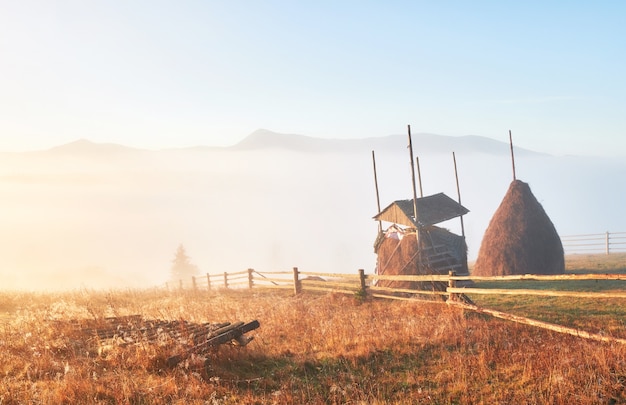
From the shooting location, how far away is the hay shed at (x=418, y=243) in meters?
18.7

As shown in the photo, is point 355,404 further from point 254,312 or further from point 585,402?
point 254,312

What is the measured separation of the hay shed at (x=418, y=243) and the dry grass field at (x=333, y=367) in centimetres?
857

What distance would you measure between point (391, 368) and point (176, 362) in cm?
370

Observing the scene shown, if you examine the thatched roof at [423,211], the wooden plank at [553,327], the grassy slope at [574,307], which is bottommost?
the grassy slope at [574,307]

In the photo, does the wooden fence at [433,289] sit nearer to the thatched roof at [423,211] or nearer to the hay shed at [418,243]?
the hay shed at [418,243]

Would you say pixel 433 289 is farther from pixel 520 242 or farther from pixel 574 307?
pixel 520 242

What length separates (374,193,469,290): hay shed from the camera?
1872 centimetres

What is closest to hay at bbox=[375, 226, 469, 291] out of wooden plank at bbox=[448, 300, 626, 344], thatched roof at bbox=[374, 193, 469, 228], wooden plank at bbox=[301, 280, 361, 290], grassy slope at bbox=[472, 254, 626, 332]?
thatched roof at bbox=[374, 193, 469, 228]

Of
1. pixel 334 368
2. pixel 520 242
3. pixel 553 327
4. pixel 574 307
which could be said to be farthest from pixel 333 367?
pixel 520 242

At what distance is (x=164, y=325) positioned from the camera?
858 centimetres

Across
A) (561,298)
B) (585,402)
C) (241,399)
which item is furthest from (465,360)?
(561,298)

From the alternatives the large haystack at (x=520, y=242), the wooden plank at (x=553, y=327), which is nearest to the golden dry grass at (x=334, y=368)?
the wooden plank at (x=553, y=327)

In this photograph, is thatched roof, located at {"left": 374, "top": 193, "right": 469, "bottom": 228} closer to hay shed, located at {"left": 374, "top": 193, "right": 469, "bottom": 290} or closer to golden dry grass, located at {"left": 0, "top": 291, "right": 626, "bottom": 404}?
hay shed, located at {"left": 374, "top": 193, "right": 469, "bottom": 290}

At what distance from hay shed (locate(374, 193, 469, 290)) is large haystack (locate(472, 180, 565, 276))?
5.99ft
